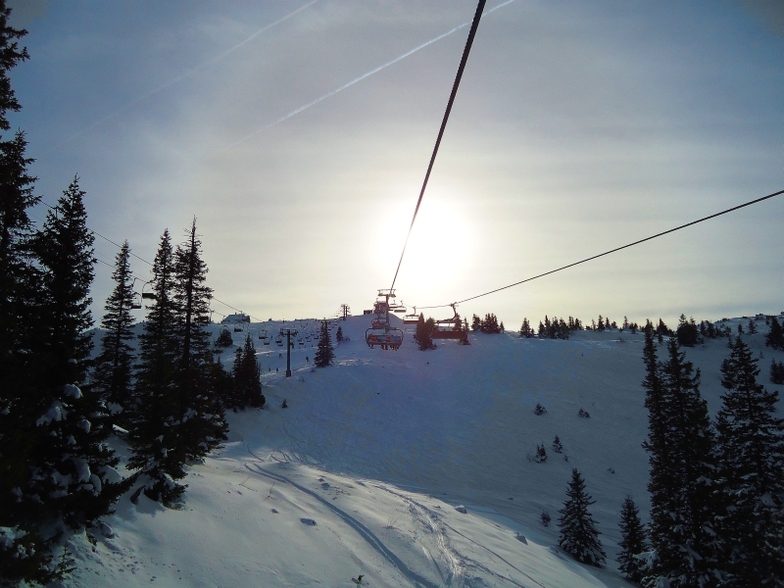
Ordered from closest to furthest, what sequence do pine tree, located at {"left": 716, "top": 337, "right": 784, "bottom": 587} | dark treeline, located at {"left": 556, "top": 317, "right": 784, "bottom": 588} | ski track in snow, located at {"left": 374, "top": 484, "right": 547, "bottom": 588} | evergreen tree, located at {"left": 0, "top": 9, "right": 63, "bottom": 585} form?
evergreen tree, located at {"left": 0, "top": 9, "right": 63, "bottom": 585} < ski track in snow, located at {"left": 374, "top": 484, "right": 547, "bottom": 588} < pine tree, located at {"left": 716, "top": 337, "right": 784, "bottom": 587} < dark treeline, located at {"left": 556, "top": 317, "right": 784, "bottom": 588}

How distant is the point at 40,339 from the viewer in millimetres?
10812

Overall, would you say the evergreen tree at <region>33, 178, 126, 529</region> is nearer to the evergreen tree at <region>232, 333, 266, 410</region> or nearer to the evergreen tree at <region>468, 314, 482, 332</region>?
the evergreen tree at <region>232, 333, 266, 410</region>

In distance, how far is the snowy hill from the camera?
1250 cm

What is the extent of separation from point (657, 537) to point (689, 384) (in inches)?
333

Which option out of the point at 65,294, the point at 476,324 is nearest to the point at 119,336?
the point at 65,294

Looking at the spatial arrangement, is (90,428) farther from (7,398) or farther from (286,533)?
(286,533)

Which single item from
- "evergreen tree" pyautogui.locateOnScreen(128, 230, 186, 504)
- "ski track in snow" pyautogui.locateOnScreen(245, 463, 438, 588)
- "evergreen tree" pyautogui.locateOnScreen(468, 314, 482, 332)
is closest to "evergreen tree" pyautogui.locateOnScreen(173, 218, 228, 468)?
"evergreen tree" pyautogui.locateOnScreen(128, 230, 186, 504)

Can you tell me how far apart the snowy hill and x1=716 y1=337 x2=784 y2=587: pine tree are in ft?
22.2

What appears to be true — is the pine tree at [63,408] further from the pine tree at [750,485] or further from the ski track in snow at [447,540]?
the pine tree at [750,485]

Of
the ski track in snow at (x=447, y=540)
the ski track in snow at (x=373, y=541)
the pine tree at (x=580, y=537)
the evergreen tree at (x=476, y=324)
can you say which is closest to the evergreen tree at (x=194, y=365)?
the ski track in snow at (x=373, y=541)

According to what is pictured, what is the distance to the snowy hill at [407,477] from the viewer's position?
12500 millimetres

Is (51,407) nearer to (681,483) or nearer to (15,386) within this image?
(15,386)

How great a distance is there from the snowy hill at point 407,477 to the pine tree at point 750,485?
678 centimetres

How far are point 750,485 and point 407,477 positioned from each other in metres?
27.4
